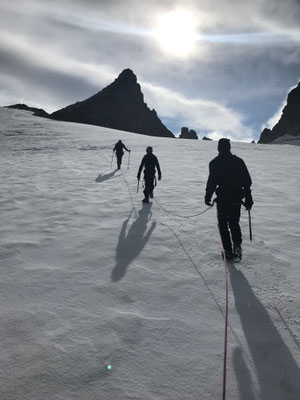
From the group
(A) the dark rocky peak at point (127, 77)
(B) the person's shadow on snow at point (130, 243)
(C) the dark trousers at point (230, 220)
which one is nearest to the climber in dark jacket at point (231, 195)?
(C) the dark trousers at point (230, 220)

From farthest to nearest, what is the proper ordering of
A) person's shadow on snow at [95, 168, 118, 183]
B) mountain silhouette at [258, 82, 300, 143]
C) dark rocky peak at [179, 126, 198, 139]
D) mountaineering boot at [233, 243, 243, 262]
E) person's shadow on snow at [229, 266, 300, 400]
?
mountain silhouette at [258, 82, 300, 143], dark rocky peak at [179, 126, 198, 139], person's shadow on snow at [95, 168, 118, 183], mountaineering boot at [233, 243, 243, 262], person's shadow on snow at [229, 266, 300, 400]

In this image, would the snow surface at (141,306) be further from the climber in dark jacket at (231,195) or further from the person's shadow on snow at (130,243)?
the climber in dark jacket at (231,195)

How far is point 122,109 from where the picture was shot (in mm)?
167875

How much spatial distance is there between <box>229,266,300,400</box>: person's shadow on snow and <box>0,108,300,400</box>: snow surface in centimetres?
1

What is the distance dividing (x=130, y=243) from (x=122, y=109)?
17331 centimetres

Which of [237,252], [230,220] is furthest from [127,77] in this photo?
[237,252]

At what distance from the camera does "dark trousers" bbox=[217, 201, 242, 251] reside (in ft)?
15.0

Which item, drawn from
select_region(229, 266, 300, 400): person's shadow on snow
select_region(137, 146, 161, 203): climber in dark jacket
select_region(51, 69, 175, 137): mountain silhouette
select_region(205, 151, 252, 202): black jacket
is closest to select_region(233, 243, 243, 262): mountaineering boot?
select_region(205, 151, 252, 202): black jacket

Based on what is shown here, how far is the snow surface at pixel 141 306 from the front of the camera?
2.29 metres

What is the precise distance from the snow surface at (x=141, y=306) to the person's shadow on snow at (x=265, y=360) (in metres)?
0.01

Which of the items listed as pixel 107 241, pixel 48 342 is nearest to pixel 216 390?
pixel 48 342

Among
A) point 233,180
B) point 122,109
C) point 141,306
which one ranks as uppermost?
point 122,109

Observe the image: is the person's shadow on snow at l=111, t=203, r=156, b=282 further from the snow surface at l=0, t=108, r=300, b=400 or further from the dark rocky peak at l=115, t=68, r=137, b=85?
the dark rocky peak at l=115, t=68, r=137, b=85

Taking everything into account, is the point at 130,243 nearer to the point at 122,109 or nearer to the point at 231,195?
the point at 231,195
